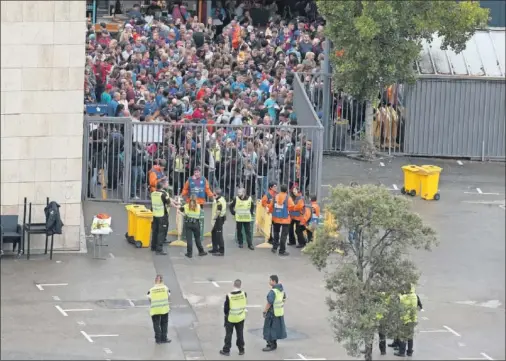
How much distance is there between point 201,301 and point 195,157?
8.21 meters

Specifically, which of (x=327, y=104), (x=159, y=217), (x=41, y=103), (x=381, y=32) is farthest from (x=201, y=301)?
(x=327, y=104)

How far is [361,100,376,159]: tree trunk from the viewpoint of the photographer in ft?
137

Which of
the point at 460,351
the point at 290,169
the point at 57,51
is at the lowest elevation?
the point at 460,351

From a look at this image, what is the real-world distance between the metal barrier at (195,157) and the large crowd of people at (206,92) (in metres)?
0.02

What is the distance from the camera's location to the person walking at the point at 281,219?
109 ft

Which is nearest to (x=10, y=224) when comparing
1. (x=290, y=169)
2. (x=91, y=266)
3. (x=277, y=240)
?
(x=91, y=266)

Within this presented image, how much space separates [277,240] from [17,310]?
7.14 metres

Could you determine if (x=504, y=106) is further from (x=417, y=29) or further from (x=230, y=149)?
(x=230, y=149)

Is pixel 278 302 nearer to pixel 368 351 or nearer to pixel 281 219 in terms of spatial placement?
pixel 368 351

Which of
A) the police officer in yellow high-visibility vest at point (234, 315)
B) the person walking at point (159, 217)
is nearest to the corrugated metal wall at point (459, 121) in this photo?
the person walking at point (159, 217)

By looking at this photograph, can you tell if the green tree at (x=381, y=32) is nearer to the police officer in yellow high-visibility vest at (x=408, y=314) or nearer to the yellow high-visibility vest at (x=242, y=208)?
the yellow high-visibility vest at (x=242, y=208)

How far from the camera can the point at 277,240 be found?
1314 inches

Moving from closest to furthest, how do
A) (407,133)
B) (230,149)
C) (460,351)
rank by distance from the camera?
(460,351) → (230,149) → (407,133)

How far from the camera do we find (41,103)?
103 feet
